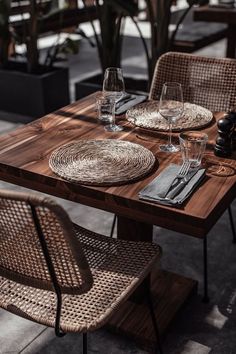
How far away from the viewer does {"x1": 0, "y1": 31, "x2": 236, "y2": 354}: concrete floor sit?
68.4 inches

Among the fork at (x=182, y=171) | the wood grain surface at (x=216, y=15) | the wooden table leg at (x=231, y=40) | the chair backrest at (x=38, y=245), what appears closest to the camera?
the chair backrest at (x=38, y=245)

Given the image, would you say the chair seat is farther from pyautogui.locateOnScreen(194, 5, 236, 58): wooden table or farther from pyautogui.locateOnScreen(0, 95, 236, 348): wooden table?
pyautogui.locateOnScreen(194, 5, 236, 58): wooden table

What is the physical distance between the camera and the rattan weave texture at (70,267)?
1.12 metres

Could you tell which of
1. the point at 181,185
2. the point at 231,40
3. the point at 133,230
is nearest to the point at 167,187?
the point at 181,185

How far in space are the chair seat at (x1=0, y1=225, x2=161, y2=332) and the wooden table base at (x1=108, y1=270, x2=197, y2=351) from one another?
0.37 meters

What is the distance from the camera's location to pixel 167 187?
1346 mm

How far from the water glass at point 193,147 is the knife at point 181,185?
45mm

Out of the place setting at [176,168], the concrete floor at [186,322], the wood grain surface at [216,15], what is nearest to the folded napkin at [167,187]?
the place setting at [176,168]

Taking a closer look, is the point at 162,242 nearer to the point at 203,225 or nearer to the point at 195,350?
the point at 195,350

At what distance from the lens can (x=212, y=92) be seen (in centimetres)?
233

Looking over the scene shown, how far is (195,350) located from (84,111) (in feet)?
3.09

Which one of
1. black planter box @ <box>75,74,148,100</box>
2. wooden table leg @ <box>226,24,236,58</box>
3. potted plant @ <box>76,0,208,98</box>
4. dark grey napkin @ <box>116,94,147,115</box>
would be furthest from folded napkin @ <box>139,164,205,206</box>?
wooden table leg @ <box>226,24,236,58</box>

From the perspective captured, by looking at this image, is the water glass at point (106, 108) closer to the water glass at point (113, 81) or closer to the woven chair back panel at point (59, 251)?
the water glass at point (113, 81)

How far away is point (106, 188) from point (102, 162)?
17 cm
